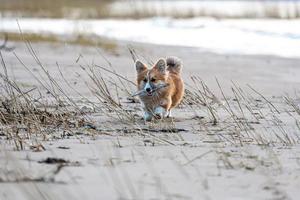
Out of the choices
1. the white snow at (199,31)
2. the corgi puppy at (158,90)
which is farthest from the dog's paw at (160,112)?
the white snow at (199,31)

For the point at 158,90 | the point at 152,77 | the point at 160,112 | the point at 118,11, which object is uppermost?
the point at 118,11

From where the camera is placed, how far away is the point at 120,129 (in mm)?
6246

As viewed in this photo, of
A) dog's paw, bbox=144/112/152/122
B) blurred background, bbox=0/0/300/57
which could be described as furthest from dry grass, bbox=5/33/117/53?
→ dog's paw, bbox=144/112/152/122

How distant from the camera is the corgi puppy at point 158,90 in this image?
290 inches

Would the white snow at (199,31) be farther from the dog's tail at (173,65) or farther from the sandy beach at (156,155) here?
the sandy beach at (156,155)

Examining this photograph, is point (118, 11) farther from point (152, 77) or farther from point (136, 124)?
point (136, 124)

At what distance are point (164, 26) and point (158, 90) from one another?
16.2 metres

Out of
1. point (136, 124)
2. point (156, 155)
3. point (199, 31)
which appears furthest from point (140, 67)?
point (199, 31)

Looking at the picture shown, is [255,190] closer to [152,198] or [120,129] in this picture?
[152,198]

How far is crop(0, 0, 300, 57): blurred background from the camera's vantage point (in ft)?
57.3

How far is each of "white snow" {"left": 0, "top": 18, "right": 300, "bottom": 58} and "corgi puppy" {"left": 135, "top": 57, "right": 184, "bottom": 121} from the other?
7.23 metres

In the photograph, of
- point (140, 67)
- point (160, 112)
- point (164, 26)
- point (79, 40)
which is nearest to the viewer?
point (160, 112)

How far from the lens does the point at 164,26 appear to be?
23.5 metres

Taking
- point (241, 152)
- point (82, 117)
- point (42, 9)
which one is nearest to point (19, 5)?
point (42, 9)
